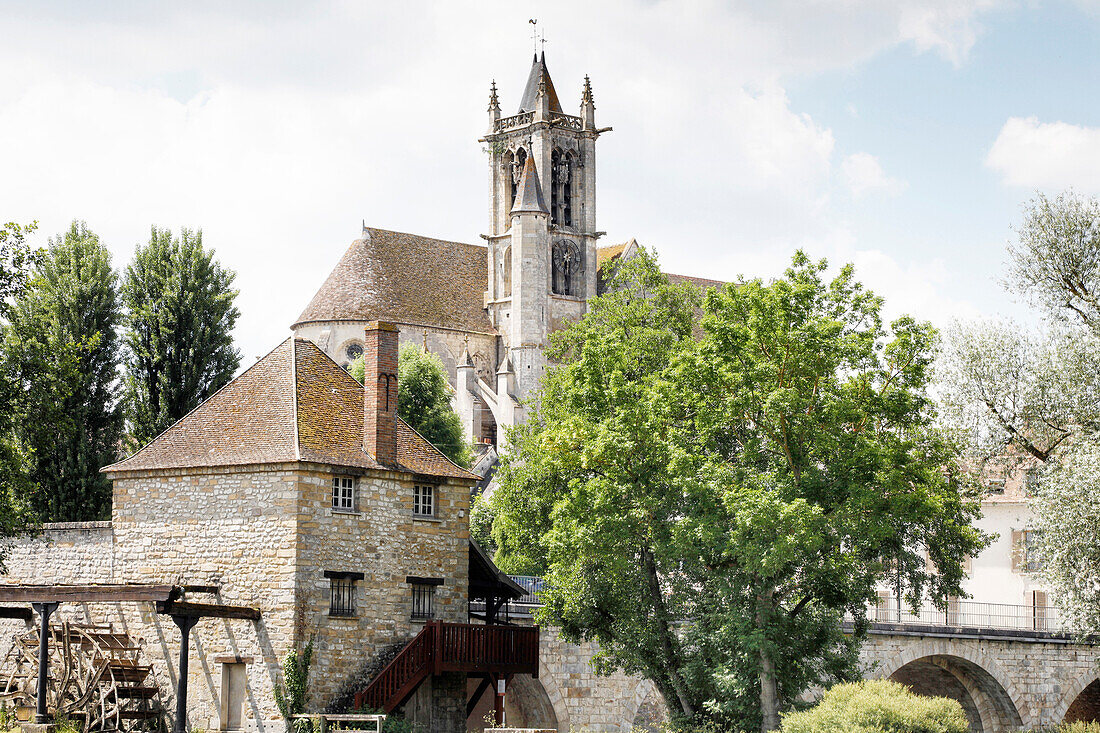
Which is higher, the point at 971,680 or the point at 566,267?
the point at 566,267

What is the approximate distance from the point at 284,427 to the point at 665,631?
31.4 ft

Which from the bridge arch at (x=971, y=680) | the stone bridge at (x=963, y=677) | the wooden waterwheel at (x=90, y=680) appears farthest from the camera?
the bridge arch at (x=971, y=680)

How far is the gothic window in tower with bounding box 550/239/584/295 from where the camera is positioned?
7944 centimetres

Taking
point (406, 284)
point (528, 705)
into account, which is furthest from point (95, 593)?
point (406, 284)

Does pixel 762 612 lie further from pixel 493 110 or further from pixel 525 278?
pixel 493 110

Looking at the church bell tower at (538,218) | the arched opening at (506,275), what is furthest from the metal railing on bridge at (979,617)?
the arched opening at (506,275)

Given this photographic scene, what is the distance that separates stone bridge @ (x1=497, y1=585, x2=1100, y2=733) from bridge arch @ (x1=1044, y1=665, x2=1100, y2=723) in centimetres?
3

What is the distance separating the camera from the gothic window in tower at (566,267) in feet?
261

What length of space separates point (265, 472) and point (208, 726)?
5.43 metres

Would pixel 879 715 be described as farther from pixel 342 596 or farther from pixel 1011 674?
pixel 1011 674

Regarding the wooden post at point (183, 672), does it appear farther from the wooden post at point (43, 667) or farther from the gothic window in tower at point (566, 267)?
the gothic window in tower at point (566, 267)

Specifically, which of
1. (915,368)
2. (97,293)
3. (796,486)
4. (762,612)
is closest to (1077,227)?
(915,368)

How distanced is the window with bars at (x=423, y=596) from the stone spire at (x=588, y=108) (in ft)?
174

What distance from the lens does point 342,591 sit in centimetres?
3039
